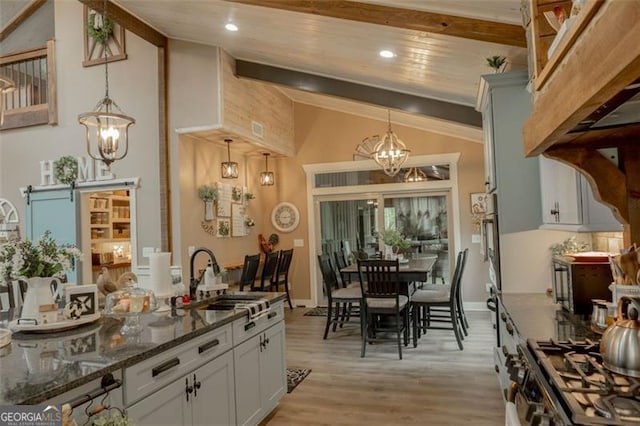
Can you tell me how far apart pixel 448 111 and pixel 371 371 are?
10.5 feet

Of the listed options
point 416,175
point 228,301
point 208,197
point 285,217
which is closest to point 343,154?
point 416,175

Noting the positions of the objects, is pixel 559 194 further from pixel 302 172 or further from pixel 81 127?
pixel 81 127

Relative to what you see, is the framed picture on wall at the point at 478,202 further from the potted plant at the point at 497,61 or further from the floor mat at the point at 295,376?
the floor mat at the point at 295,376

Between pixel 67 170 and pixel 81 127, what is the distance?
2.22ft

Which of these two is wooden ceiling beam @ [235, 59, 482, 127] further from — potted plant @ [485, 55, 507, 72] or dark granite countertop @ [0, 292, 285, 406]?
dark granite countertop @ [0, 292, 285, 406]

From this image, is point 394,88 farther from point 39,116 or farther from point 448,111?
point 39,116

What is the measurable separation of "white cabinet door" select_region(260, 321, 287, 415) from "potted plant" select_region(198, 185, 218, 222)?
9.57 feet

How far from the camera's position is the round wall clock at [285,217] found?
24.5 feet

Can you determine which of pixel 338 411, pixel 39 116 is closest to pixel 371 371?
pixel 338 411

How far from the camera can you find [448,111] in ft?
16.6

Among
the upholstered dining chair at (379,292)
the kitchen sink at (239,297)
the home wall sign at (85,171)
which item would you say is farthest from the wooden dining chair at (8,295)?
the upholstered dining chair at (379,292)

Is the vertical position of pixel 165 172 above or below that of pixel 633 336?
above

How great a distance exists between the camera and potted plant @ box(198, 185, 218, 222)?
5.64 meters

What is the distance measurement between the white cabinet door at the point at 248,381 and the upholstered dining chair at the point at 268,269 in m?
3.46
